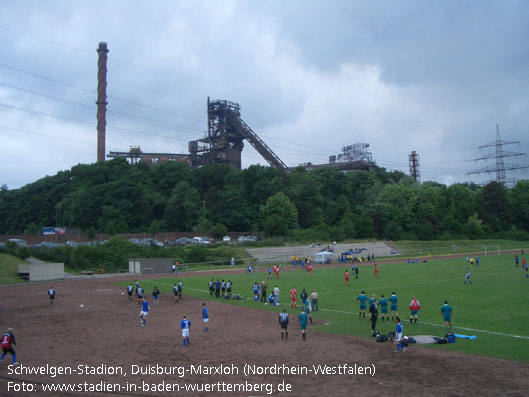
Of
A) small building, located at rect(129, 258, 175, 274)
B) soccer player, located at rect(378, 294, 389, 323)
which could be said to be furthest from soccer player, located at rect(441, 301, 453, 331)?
small building, located at rect(129, 258, 175, 274)

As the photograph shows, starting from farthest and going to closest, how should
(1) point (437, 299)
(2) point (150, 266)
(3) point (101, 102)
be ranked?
(3) point (101, 102) < (2) point (150, 266) < (1) point (437, 299)

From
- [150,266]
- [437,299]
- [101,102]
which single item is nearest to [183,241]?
[150,266]

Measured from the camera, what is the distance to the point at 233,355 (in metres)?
16.4

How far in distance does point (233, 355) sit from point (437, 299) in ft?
55.4

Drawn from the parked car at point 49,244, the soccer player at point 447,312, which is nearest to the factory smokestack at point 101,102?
the parked car at point 49,244

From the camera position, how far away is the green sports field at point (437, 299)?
17.8 m

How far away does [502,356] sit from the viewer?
591 inches

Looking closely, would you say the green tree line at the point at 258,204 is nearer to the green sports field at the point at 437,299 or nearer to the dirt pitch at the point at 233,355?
the green sports field at the point at 437,299

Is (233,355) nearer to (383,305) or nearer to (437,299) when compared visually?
(383,305)

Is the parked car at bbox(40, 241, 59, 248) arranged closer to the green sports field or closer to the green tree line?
the green tree line

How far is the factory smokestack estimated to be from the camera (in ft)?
346

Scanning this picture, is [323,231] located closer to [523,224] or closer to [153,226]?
[153,226]

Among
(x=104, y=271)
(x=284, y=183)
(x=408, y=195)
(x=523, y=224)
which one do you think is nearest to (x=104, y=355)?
(x=104, y=271)

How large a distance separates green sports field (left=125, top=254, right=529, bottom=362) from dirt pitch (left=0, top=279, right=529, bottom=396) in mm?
2116
